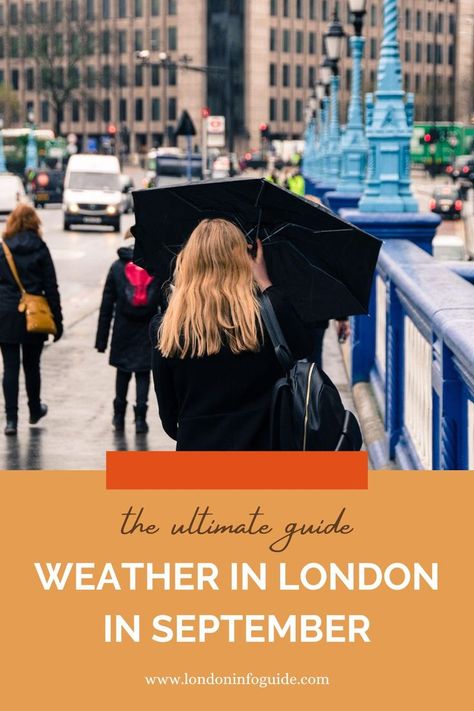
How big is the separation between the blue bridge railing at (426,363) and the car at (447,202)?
4479cm

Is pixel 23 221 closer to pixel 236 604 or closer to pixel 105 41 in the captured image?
pixel 236 604

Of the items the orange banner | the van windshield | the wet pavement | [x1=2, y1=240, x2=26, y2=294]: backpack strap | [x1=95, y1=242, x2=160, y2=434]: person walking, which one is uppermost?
the orange banner

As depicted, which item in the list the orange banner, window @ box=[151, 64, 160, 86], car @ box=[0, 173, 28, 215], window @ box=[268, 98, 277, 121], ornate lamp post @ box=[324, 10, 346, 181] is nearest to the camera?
the orange banner

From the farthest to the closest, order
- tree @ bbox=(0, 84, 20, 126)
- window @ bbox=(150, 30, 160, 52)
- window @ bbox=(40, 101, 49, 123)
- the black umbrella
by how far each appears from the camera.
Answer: window @ bbox=(40, 101, 49, 123) < window @ bbox=(150, 30, 160, 52) < tree @ bbox=(0, 84, 20, 126) < the black umbrella

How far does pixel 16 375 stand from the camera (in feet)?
38.1

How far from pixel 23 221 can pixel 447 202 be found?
1855 inches

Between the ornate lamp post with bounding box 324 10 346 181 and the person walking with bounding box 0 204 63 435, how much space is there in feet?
57.7

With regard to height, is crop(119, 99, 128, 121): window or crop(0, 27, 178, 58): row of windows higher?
crop(0, 27, 178, 58): row of windows

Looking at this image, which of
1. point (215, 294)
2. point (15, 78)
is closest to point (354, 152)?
point (215, 294)

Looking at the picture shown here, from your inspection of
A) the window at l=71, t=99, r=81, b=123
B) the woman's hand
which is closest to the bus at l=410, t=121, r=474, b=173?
the window at l=71, t=99, r=81, b=123

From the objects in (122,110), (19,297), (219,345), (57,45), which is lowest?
(122,110)

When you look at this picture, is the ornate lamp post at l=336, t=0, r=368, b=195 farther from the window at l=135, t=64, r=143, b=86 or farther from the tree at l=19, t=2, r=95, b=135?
the window at l=135, t=64, r=143, b=86

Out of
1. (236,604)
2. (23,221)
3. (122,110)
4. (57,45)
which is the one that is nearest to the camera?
(236,604)

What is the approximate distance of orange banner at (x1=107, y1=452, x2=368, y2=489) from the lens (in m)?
3.64
